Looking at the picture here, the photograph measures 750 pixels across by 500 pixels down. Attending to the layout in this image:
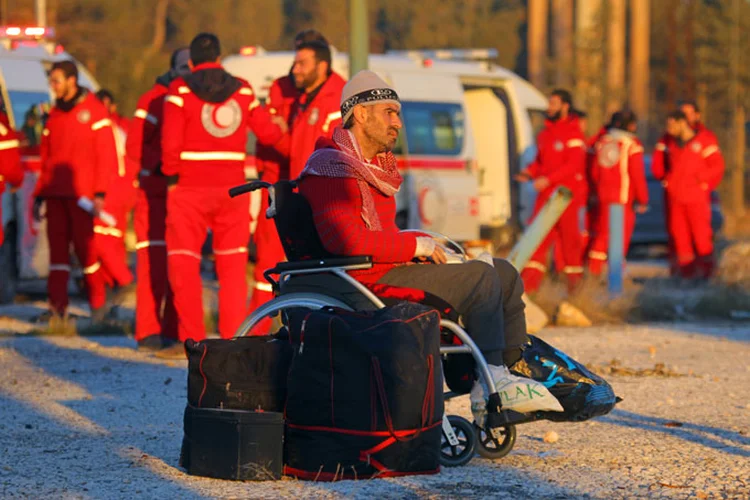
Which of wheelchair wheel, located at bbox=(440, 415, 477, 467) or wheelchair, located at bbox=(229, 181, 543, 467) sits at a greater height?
wheelchair, located at bbox=(229, 181, 543, 467)

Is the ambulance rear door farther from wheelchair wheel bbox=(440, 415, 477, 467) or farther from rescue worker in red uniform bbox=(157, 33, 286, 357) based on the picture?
wheelchair wheel bbox=(440, 415, 477, 467)

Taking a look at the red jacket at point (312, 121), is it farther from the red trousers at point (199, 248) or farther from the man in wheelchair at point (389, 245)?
the man in wheelchair at point (389, 245)

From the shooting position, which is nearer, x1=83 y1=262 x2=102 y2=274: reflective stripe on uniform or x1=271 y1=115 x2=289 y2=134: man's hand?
x1=271 y1=115 x2=289 y2=134: man's hand

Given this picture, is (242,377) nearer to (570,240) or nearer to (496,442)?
(496,442)

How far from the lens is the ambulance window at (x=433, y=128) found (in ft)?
50.1

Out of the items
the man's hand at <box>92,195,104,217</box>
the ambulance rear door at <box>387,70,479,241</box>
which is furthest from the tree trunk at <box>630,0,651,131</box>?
the man's hand at <box>92,195,104,217</box>

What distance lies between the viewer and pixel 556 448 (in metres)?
6.24

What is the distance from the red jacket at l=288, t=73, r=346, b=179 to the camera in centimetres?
909

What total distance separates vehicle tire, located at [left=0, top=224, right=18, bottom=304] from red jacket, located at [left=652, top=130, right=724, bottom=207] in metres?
6.95

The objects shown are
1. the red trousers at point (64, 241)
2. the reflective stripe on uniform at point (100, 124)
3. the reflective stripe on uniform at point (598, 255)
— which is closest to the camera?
the red trousers at point (64, 241)

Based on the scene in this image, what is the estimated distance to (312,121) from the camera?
358 inches

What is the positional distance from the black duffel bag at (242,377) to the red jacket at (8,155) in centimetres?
533

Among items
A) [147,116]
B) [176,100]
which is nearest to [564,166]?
[147,116]

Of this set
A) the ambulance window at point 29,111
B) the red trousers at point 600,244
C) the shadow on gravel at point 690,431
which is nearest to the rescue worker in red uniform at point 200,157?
the shadow on gravel at point 690,431
